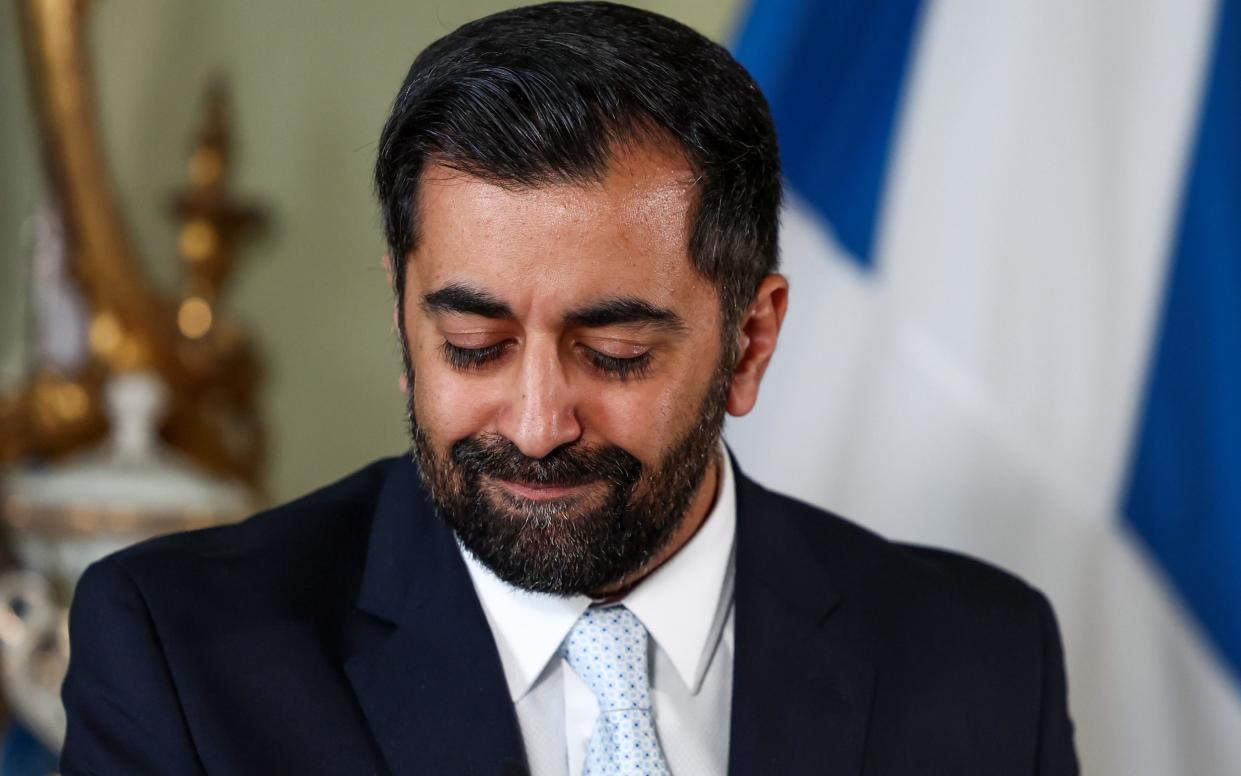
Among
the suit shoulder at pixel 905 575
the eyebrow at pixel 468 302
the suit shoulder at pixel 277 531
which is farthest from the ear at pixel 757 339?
the suit shoulder at pixel 277 531

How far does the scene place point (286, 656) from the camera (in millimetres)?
1552

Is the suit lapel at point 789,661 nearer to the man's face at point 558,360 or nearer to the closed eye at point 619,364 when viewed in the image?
the man's face at point 558,360

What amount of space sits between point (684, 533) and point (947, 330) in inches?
29.3

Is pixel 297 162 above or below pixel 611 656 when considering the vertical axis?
above

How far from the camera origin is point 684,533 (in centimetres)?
174

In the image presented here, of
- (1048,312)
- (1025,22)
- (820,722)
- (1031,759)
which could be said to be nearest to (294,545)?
(820,722)

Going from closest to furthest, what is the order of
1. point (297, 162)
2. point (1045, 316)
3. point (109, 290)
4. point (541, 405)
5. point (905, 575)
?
point (541, 405) → point (905, 575) → point (1045, 316) → point (109, 290) → point (297, 162)

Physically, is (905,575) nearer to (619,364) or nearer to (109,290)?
(619,364)

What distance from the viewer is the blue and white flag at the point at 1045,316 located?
2201 millimetres

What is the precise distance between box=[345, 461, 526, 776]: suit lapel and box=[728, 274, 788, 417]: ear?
1.21 feet

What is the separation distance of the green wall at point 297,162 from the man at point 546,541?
109cm

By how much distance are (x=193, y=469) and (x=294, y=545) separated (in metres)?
0.95

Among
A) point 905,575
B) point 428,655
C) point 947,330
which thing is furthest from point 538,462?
point 947,330

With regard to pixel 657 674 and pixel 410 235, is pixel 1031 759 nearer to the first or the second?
pixel 657 674
